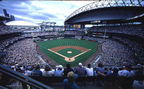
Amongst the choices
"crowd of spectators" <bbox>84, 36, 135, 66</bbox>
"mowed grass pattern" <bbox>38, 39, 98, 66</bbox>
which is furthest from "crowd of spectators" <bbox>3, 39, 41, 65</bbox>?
"crowd of spectators" <bbox>84, 36, 135, 66</bbox>

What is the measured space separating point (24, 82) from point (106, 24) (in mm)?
55550

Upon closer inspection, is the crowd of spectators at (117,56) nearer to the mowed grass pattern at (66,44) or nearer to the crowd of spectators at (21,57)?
the mowed grass pattern at (66,44)

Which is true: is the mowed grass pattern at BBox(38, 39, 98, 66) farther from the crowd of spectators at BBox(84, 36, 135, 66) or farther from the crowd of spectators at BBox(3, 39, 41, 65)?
the crowd of spectators at BBox(84, 36, 135, 66)

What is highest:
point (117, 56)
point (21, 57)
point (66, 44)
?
point (66, 44)

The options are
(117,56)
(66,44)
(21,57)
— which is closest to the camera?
(21,57)

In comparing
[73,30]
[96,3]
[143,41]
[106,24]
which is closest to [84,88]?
[143,41]

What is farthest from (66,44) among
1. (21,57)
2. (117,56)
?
(117,56)

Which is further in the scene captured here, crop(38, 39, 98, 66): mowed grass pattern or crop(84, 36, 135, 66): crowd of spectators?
crop(38, 39, 98, 66): mowed grass pattern

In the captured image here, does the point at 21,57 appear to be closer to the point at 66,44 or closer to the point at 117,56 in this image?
the point at 66,44

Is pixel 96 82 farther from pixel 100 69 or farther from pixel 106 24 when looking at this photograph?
pixel 106 24

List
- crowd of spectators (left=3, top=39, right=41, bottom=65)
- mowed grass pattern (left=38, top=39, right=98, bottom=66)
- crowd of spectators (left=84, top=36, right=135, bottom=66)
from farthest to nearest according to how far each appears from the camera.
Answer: mowed grass pattern (left=38, top=39, right=98, bottom=66)
crowd of spectators (left=3, top=39, right=41, bottom=65)
crowd of spectators (left=84, top=36, right=135, bottom=66)

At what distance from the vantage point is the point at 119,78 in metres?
3.95

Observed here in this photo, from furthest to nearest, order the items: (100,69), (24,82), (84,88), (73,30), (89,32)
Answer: (73,30)
(89,32)
(100,69)
(84,88)
(24,82)

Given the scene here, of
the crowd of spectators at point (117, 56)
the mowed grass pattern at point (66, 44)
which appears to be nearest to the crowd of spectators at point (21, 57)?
the mowed grass pattern at point (66, 44)
